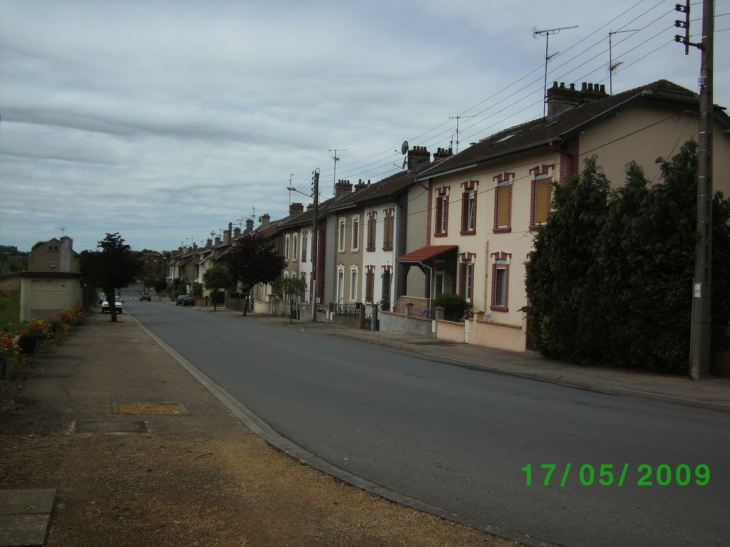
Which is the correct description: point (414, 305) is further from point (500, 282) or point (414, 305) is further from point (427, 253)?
point (500, 282)

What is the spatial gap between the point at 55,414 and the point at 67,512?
14.7ft

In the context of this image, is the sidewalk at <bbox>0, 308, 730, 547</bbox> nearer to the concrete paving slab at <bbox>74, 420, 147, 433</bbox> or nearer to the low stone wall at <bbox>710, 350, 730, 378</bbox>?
the concrete paving slab at <bbox>74, 420, 147, 433</bbox>

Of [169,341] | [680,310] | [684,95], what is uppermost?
[684,95]

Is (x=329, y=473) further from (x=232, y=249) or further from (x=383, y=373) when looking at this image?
(x=232, y=249)

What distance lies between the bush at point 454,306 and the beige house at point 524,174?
509 millimetres

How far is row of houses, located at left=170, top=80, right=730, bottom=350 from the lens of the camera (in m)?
24.2

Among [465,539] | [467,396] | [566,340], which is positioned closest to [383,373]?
[467,396]

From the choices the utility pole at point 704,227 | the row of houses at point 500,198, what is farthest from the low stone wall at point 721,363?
the row of houses at point 500,198

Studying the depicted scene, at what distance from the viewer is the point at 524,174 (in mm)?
25781

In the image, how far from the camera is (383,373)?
16.5 metres

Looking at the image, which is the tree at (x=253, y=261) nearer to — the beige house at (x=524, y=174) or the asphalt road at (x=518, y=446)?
the beige house at (x=524, y=174)

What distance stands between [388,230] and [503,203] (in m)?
12.3

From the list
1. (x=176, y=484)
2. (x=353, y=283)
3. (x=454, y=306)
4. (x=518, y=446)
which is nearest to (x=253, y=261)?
(x=353, y=283)
